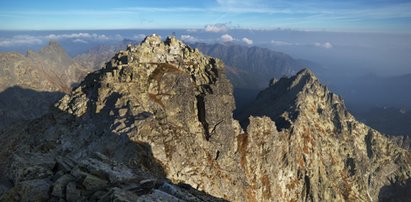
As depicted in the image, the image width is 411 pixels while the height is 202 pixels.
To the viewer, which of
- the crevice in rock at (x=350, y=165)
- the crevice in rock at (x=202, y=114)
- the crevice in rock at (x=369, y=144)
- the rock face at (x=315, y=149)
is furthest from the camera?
the crevice in rock at (x=369, y=144)

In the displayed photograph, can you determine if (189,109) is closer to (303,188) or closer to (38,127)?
(38,127)

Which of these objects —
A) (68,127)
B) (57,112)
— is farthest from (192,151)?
(57,112)

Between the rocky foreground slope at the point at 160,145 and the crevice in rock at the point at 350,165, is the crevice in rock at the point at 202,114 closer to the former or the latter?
the rocky foreground slope at the point at 160,145

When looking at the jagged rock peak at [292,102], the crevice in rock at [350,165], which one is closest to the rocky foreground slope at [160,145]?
the jagged rock peak at [292,102]

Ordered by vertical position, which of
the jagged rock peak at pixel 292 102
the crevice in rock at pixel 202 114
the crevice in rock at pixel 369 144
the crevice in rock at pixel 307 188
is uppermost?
the crevice in rock at pixel 202 114

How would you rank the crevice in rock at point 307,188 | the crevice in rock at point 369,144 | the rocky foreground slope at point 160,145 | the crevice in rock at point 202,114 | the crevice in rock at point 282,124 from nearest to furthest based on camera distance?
the rocky foreground slope at point 160,145 → the crevice in rock at point 202,114 → the crevice in rock at point 307,188 → the crevice in rock at point 282,124 → the crevice in rock at point 369,144

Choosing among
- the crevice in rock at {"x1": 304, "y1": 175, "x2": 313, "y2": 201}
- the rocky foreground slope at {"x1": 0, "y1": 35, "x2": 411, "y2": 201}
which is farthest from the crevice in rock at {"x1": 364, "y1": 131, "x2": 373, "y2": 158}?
the crevice in rock at {"x1": 304, "y1": 175, "x2": 313, "y2": 201}

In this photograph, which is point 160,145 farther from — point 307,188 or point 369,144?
point 369,144

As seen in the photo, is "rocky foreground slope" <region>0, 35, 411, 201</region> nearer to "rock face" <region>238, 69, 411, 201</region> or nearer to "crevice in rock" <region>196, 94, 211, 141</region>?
"crevice in rock" <region>196, 94, 211, 141</region>
